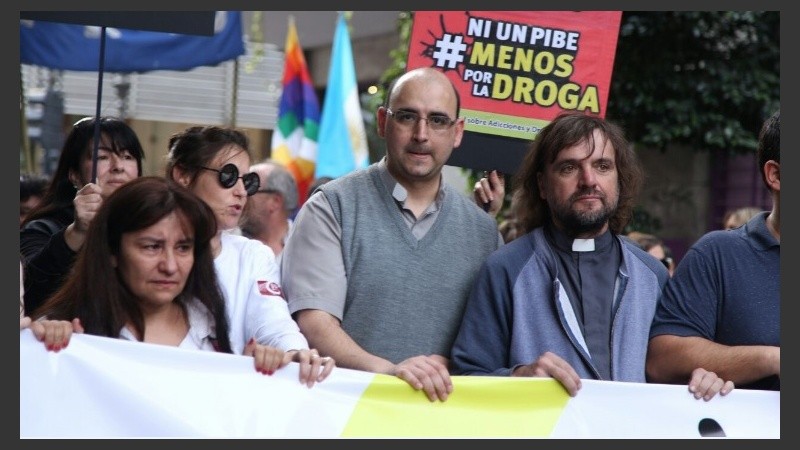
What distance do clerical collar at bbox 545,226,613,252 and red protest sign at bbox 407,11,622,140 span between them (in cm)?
117

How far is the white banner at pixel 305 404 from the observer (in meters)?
4.04

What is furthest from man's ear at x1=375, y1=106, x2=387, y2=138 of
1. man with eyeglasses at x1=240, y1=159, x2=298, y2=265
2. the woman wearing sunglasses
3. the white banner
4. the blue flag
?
the blue flag

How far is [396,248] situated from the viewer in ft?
15.5

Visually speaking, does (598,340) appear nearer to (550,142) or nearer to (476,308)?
(476,308)

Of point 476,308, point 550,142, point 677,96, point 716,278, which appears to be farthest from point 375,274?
point 677,96

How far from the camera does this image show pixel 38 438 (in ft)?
13.0

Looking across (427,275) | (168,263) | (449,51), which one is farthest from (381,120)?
(168,263)

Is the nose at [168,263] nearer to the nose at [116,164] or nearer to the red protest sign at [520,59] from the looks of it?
the nose at [116,164]

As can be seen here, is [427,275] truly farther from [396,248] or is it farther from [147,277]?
[147,277]

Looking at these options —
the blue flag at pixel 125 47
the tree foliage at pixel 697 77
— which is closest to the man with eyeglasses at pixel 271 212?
the blue flag at pixel 125 47

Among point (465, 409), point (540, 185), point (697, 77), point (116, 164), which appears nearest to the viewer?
point (465, 409)

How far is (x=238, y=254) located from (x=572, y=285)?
3.75 feet

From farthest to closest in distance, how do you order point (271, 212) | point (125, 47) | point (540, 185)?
point (125, 47) → point (271, 212) → point (540, 185)

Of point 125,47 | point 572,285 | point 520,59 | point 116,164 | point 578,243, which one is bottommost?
point 572,285
